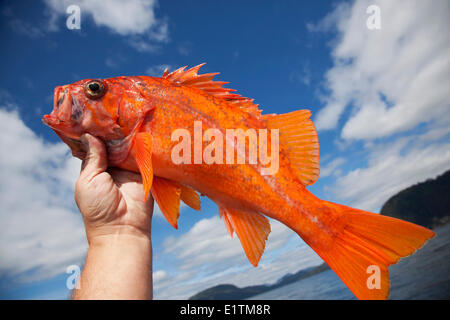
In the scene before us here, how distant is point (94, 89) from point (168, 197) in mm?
1544

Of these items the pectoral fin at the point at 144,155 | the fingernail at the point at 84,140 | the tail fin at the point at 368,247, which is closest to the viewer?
the tail fin at the point at 368,247

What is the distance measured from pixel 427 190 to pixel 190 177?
17248 centimetres

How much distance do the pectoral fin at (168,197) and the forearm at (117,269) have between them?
51 cm

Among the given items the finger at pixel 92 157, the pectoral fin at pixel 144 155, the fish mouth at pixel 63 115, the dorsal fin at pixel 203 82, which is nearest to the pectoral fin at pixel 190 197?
the pectoral fin at pixel 144 155

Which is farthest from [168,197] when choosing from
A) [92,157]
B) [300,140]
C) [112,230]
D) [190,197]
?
[300,140]

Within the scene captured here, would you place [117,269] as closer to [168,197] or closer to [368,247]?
[168,197]

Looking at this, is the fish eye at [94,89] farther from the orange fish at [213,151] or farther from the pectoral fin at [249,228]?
the pectoral fin at [249,228]

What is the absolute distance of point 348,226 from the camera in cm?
266

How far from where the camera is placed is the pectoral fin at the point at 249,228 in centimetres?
301
